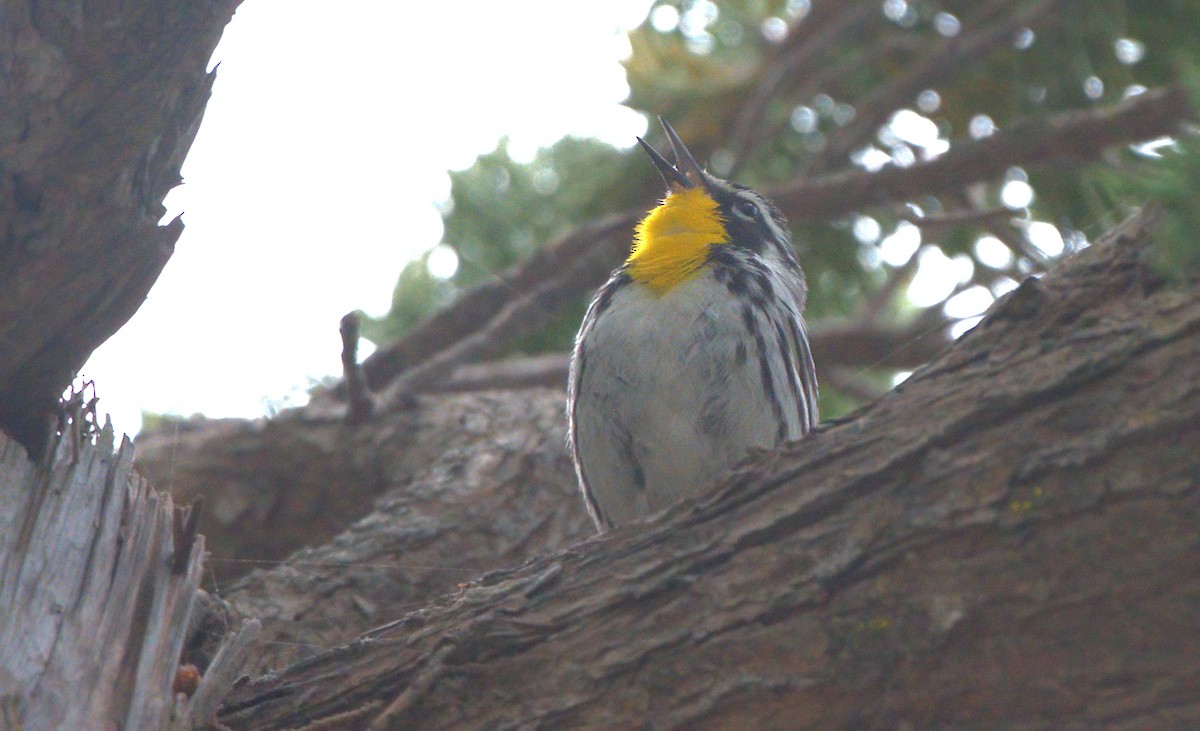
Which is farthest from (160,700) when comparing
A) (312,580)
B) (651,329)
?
(651,329)

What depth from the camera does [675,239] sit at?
Answer: 5.41 m

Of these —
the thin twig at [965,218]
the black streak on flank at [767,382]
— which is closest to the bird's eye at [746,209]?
the thin twig at [965,218]

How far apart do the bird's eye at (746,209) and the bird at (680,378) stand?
72cm

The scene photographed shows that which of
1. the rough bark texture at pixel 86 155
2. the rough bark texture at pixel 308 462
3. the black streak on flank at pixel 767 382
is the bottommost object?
the black streak on flank at pixel 767 382

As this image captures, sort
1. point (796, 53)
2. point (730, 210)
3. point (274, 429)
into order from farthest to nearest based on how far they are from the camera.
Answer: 1. point (796, 53)
2. point (274, 429)
3. point (730, 210)

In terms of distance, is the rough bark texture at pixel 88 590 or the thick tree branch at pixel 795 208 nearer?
the rough bark texture at pixel 88 590

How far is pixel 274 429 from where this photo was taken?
6.73 meters

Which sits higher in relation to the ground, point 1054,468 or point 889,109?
point 889,109

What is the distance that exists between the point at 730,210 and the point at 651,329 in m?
1.40

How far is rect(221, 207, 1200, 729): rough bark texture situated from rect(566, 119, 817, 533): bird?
1605 millimetres

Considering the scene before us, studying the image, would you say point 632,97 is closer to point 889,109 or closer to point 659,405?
point 889,109

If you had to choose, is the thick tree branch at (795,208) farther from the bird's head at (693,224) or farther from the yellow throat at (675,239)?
the yellow throat at (675,239)

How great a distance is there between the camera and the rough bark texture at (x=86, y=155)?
279 cm

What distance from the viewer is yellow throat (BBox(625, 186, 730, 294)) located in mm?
5102
